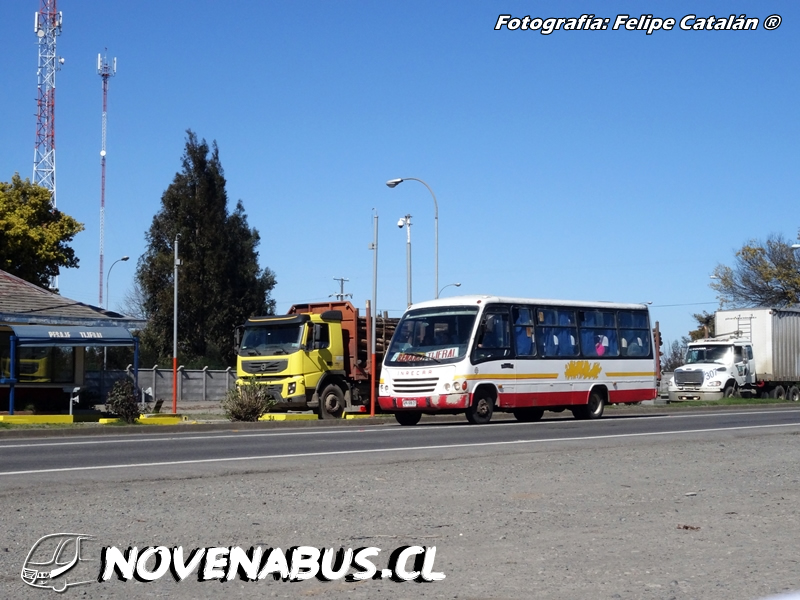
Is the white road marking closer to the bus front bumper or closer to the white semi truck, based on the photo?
the bus front bumper

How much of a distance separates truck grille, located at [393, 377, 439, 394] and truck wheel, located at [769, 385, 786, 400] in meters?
27.1

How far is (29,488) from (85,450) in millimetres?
5421

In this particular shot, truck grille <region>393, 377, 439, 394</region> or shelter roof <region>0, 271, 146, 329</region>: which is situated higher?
shelter roof <region>0, 271, 146, 329</region>

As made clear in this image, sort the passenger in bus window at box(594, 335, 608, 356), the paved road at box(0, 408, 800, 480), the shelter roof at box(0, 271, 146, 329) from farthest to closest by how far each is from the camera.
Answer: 1. the shelter roof at box(0, 271, 146, 329)
2. the passenger in bus window at box(594, 335, 608, 356)
3. the paved road at box(0, 408, 800, 480)

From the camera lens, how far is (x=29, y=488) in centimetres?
1140

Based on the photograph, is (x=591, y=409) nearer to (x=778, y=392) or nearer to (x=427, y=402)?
(x=427, y=402)

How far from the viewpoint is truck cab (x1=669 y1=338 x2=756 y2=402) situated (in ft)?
144

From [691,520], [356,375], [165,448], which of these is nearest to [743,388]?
[356,375]

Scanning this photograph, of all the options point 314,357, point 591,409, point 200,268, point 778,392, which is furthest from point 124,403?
point 200,268

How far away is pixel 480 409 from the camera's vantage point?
25.2 m

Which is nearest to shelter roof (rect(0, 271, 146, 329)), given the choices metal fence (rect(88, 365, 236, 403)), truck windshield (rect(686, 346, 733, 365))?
metal fence (rect(88, 365, 236, 403))

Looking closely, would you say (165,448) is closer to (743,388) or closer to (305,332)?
(305,332)

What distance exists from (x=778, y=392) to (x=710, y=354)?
14.5ft

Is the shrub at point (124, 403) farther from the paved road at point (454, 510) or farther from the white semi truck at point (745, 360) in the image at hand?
the white semi truck at point (745, 360)
